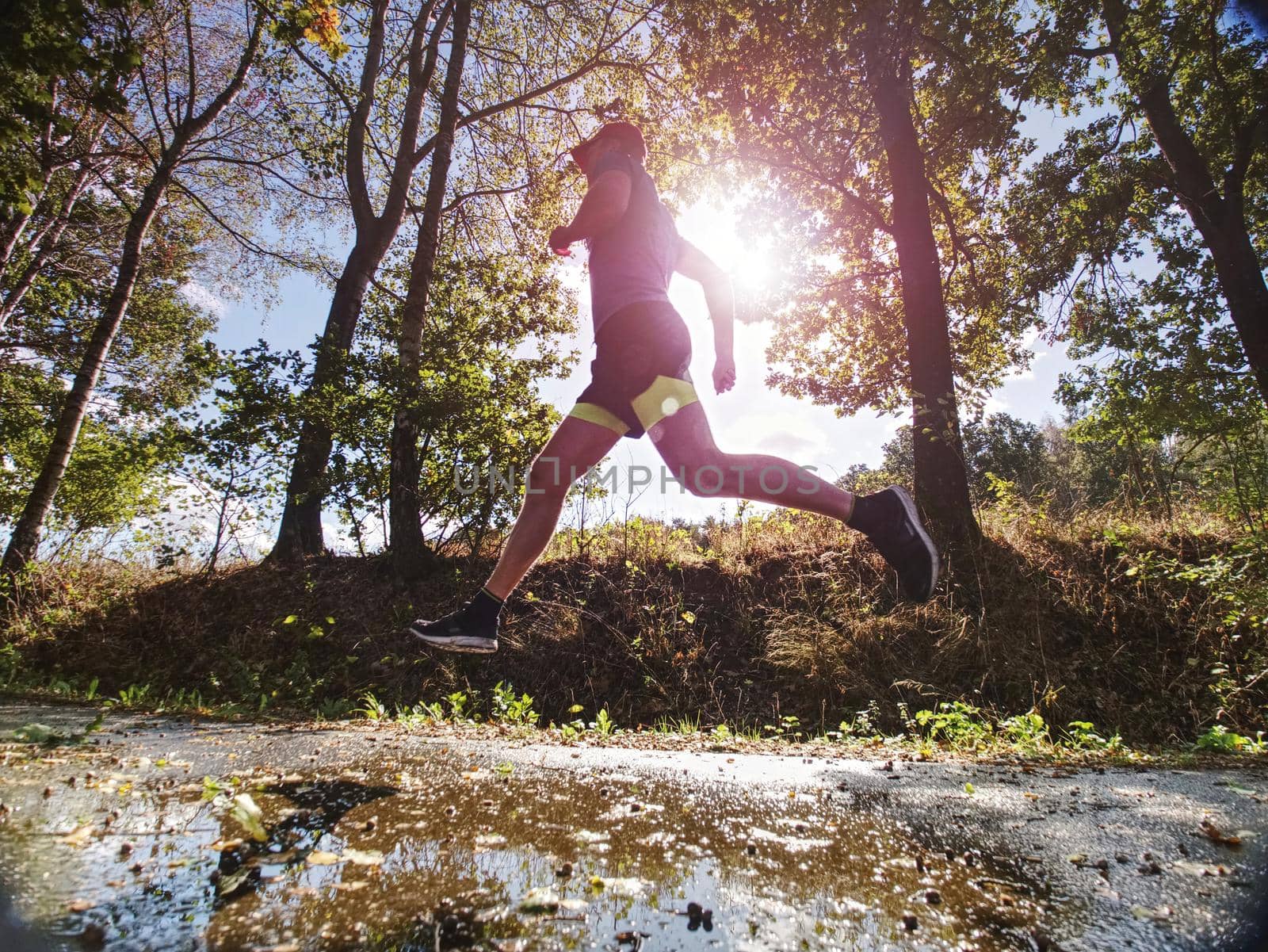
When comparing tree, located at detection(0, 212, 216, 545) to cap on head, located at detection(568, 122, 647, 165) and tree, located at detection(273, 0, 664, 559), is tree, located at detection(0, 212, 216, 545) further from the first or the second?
cap on head, located at detection(568, 122, 647, 165)

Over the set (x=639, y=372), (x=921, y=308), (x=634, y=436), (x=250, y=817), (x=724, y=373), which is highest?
(x=921, y=308)

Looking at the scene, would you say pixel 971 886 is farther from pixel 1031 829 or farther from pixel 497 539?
pixel 497 539

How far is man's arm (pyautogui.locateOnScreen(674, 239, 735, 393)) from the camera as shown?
3.00 meters

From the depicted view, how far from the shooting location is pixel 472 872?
1.09 m

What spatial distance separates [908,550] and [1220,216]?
10.5 meters

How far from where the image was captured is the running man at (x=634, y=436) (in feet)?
7.93

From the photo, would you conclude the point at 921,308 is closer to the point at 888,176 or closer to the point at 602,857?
the point at 888,176

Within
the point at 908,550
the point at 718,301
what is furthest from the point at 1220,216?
the point at 908,550

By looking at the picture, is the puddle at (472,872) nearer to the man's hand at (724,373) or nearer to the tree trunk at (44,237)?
the man's hand at (724,373)

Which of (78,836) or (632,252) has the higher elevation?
(632,252)

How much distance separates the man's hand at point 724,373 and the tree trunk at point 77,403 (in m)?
8.15

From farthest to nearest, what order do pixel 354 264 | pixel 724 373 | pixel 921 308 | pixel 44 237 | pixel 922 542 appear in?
pixel 44 237
pixel 354 264
pixel 921 308
pixel 724 373
pixel 922 542

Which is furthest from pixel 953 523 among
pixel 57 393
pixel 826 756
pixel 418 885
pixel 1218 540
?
pixel 57 393

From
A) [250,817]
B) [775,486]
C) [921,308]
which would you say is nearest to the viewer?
[250,817]
